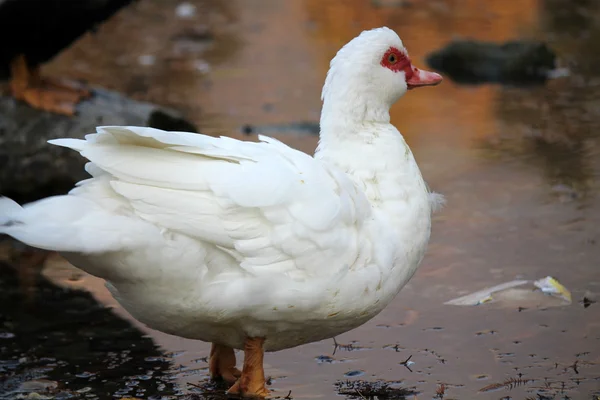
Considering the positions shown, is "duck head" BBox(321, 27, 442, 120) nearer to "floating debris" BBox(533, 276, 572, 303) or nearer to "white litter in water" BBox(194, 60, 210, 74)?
"floating debris" BBox(533, 276, 572, 303)

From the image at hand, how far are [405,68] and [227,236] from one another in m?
1.24

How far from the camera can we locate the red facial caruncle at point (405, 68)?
4070 mm

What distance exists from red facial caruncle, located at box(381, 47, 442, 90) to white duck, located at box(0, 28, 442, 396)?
616 millimetres

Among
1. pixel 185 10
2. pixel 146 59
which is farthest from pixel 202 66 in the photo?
pixel 185 10

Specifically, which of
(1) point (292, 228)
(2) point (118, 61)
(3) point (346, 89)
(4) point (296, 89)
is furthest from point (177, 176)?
(2) point (118, 61)

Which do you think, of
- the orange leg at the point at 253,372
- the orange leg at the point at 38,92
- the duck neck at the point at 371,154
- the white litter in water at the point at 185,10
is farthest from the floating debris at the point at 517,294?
the white litter in water at the point at 185,10

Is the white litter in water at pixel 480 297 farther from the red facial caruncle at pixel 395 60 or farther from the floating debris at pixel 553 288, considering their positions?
the red facial caruncle at pixel 395 60

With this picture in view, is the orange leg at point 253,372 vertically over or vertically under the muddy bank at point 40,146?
under

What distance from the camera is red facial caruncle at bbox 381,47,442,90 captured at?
4.07 m

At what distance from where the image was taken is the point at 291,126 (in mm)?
8023

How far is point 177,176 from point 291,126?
4.65 metres

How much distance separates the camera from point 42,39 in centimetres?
684

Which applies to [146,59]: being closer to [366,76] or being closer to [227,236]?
[366,76]

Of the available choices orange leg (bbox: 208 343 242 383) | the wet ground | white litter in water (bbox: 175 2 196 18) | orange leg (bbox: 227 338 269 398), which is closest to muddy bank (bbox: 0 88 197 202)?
the wet ground
